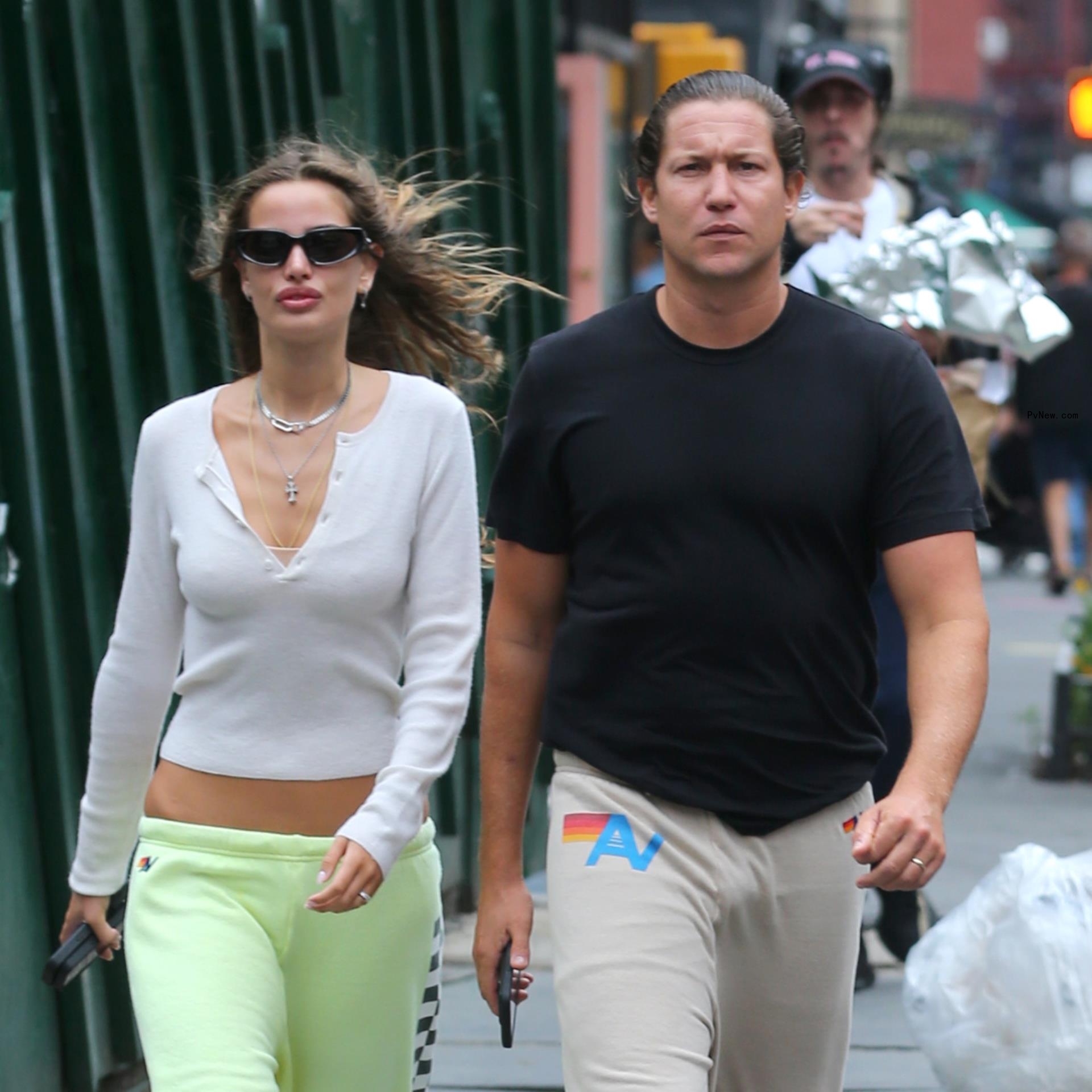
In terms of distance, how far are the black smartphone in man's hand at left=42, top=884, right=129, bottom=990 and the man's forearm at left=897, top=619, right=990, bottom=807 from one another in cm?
122

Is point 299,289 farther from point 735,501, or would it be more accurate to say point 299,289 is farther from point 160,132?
point 160,132

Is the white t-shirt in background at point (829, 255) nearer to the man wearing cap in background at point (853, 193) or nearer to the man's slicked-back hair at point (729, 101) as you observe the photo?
the man wearing cap in background at point (853, 193)

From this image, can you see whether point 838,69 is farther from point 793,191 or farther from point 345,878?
point 345,878

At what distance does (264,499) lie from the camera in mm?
3482

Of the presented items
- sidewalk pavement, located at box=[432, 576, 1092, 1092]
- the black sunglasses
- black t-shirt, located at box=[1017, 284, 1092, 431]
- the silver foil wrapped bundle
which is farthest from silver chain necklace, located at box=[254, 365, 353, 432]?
black t-shirt, located at box=[1017, 284, 1092, 431]

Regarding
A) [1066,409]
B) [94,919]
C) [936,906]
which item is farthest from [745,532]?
[1066,409]

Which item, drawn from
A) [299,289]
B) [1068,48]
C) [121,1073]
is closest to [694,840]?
[299,289]

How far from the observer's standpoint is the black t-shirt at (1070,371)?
14148 millimetres

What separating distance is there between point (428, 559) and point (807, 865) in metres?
0.70

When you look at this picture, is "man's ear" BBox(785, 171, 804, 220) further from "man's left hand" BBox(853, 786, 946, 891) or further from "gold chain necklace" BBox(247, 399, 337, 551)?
"man's left hand" BBox(853, 786, 946, 891)

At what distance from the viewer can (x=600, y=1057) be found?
3125 millimetres

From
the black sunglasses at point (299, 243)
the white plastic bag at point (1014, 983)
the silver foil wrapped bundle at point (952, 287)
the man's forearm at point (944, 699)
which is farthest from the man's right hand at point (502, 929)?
the silver foil wrapped bundle at point (952, 287)

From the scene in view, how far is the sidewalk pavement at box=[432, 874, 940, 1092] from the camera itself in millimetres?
5250

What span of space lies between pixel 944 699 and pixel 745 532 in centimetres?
35
